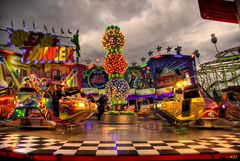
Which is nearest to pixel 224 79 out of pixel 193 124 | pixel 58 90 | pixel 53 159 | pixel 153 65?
pixel 153 65

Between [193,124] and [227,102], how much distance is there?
2.21m

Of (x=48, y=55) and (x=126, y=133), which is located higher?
(x=48, y=55)

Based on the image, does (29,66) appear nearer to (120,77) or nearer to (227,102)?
(120,77)

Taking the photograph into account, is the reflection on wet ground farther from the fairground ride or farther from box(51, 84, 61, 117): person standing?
the fairground ride

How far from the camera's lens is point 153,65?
99.7 ft

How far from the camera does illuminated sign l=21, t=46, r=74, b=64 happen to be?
23.3 m

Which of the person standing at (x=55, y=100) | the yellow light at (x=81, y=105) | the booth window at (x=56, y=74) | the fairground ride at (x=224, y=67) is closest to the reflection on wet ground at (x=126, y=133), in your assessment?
the person standing at (x=55, y=100)

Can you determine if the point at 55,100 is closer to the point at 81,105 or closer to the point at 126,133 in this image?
the point at 81,105

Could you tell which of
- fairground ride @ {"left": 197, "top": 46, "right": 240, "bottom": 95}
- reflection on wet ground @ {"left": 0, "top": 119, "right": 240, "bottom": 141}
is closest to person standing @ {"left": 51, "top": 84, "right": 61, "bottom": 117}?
reflection on wet ground @ {"left": 0, "top": 119, "right": 240, "bottom": 141}

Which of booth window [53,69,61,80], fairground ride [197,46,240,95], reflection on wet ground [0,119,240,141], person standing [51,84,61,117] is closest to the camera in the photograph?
reflection on wet ground [0,119,240,141]

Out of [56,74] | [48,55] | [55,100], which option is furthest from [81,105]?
[56,74]

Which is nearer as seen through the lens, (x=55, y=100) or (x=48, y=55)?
(x=55, y=100)

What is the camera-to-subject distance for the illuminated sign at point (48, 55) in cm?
2327

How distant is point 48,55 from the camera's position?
23828 mm
